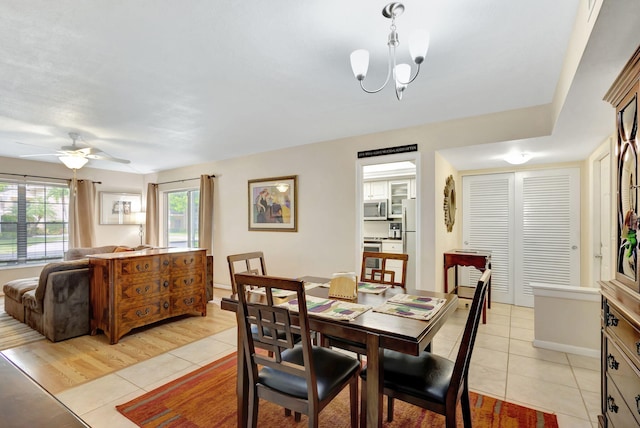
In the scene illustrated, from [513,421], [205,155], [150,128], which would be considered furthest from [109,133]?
[513,421]

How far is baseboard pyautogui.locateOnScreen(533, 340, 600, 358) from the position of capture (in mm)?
2820

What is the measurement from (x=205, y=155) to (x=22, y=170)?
342 centimetres

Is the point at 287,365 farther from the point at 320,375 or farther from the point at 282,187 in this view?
the point at 282,187

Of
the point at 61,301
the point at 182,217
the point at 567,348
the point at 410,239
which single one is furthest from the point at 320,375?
the point at 182,217

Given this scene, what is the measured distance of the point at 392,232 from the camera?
5.64 metres

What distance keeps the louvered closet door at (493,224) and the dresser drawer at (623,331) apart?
308 cm

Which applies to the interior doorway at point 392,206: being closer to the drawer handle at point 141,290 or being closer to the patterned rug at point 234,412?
the patterned rug at point 234,412

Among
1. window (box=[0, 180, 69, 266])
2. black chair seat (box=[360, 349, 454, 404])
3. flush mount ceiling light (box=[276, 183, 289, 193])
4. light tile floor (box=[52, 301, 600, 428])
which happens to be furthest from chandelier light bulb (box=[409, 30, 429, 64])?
window (box=[0, 180, 69, 266])

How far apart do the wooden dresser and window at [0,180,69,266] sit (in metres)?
3.46

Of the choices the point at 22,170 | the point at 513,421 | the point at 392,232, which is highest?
the point at 22,170

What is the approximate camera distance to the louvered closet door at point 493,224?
450 cm

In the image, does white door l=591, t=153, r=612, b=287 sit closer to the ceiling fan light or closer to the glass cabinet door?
the glass cabinet door

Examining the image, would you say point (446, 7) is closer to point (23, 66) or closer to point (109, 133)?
point (23, 66)

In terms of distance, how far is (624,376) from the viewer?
1376 mm
